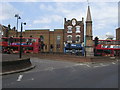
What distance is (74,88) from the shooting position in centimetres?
873

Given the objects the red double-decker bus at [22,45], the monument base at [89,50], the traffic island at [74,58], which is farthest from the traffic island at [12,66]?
the red double-decker bus at [22,45]

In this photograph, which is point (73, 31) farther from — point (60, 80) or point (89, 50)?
point (60, 80)

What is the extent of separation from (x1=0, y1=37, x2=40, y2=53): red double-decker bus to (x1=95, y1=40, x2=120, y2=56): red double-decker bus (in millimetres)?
12608

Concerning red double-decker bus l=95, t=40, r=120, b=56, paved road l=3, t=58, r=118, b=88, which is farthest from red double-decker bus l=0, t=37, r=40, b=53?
paved road l=3, t=58, r=118, b=88

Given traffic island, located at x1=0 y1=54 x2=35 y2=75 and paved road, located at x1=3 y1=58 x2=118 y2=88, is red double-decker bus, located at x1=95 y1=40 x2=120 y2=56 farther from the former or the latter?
traffic island, located at x1=0 y1=54 x2=35 y2=75

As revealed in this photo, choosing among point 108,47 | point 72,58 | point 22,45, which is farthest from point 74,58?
point 22,45

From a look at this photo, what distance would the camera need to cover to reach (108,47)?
41.1 metres

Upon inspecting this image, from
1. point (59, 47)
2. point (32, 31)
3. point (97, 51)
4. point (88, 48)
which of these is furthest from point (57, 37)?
point (88, 48)

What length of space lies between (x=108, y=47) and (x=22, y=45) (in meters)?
17.6

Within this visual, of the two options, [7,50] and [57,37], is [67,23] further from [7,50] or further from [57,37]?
[7,50]

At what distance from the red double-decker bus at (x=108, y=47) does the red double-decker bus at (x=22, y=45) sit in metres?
12.6

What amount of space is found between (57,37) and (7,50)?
21410mm

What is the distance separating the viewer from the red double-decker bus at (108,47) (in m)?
41.0

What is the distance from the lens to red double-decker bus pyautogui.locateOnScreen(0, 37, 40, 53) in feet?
130
